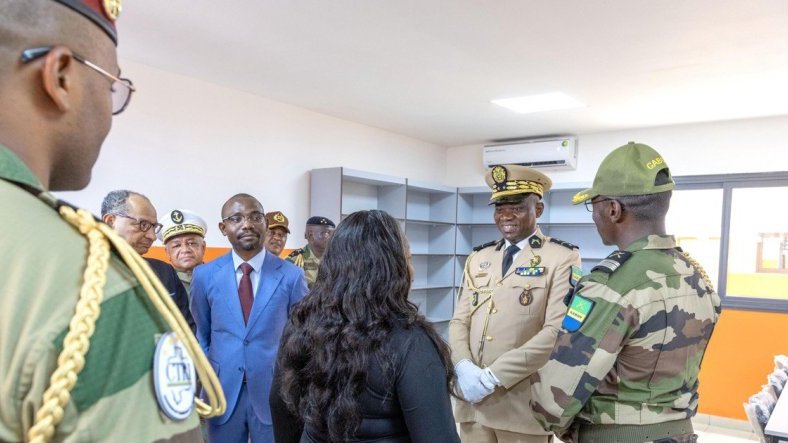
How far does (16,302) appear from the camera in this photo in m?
0.40

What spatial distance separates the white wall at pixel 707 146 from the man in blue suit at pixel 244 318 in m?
A: 4.21

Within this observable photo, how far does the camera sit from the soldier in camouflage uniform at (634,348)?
1202 millimetres

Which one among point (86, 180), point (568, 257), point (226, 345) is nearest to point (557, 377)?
point (568, 257)

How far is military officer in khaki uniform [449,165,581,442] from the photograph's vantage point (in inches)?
75.7

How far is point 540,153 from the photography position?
18.2 feet

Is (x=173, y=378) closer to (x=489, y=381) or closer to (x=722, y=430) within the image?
(x=489, y=381)

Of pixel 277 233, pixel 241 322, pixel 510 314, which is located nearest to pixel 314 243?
pixel 277 233

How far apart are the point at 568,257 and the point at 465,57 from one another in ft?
5.60

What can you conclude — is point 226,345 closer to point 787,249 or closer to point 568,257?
point 568,257

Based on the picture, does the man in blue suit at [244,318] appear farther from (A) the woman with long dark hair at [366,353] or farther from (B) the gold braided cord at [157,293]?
(B) the gold braided cord at [157,293]

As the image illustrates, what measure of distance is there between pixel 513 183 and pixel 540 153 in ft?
11.4

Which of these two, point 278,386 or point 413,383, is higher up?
point 413,383

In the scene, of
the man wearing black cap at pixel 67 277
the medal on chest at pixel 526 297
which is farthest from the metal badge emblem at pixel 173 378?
the medal on chest at pixel 526 297

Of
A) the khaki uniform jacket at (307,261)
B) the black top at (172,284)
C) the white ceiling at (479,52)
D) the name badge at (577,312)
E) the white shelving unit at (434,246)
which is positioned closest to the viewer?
the name badge at (577,312)
